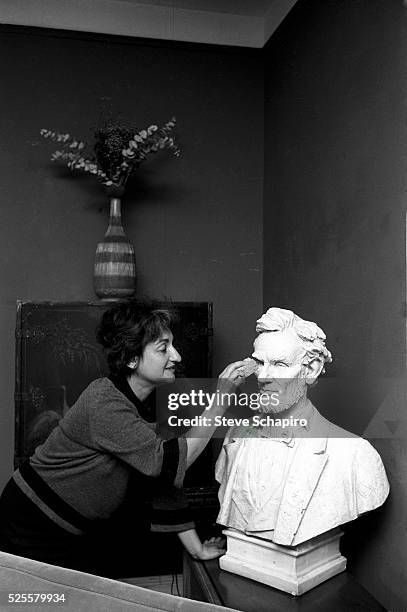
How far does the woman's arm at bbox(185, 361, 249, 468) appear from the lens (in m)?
1.31

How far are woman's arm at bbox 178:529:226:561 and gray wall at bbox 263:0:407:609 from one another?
0.97 feet

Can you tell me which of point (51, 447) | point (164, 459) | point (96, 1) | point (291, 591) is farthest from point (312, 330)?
point (96, 1)

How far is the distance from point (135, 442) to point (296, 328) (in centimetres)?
40

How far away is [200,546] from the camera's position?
1391mm

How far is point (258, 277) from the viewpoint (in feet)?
4.57

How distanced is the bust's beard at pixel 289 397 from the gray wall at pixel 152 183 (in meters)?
0.15


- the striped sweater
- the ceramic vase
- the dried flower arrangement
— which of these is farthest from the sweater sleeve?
the dried flower arrangement

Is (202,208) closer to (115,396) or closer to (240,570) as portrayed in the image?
(115,396)

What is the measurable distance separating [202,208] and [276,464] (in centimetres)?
56

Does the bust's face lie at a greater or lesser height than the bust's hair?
lesser

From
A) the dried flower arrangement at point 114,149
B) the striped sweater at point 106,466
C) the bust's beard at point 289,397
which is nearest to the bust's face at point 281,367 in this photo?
the bust's beard at point 289,397

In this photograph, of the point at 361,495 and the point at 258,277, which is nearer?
the point at 361,495

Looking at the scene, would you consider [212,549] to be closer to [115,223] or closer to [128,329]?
[128,329]

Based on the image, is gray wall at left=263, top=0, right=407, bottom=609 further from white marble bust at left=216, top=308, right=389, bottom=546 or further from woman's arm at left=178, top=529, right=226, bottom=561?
woman's arm at left=178, top=529, right=226, bottom=561
